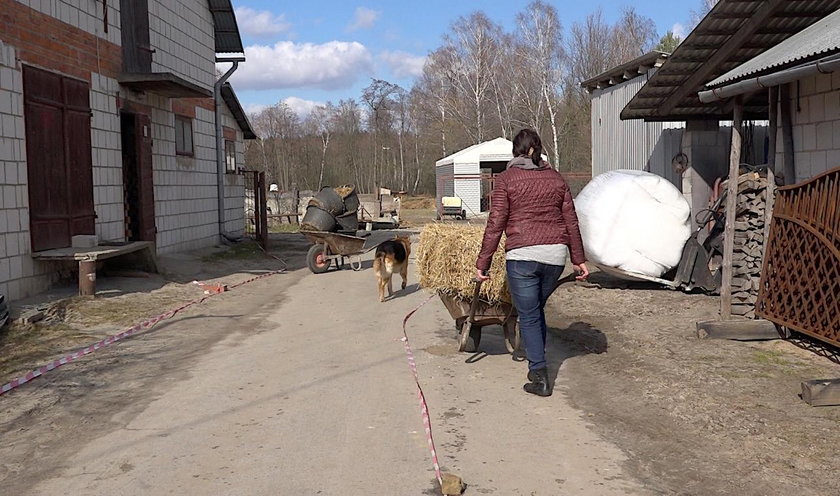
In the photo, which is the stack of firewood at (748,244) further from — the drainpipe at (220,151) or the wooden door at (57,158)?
the drainpipe at (220,151)

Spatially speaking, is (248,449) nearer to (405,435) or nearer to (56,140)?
(405,435)

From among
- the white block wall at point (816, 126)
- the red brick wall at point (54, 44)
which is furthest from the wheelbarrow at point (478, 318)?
the red brick wall at point (54, 44)

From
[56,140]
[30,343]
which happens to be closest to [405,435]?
[30,343]

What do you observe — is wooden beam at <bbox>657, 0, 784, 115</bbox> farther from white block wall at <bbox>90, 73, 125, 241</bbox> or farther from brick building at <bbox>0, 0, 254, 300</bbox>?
white block wall at <bbox>90, 73, 125, 241</bbox>

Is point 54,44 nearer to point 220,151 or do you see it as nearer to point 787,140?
point 220,151

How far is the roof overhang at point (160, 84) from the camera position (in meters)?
14.0

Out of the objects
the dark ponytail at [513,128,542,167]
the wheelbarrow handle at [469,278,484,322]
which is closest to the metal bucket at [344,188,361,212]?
the wheelbarrow handle at [469,278,484,322]

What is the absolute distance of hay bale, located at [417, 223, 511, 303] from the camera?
7.39 meters

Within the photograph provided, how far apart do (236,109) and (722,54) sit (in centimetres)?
1539

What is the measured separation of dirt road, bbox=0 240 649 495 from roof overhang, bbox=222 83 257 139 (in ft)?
44.8

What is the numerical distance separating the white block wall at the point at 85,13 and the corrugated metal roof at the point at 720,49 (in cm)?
891

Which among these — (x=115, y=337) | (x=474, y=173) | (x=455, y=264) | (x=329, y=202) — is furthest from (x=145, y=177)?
(x=474, y=173)

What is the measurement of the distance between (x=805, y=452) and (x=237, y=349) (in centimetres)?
567

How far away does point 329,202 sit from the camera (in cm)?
1598
